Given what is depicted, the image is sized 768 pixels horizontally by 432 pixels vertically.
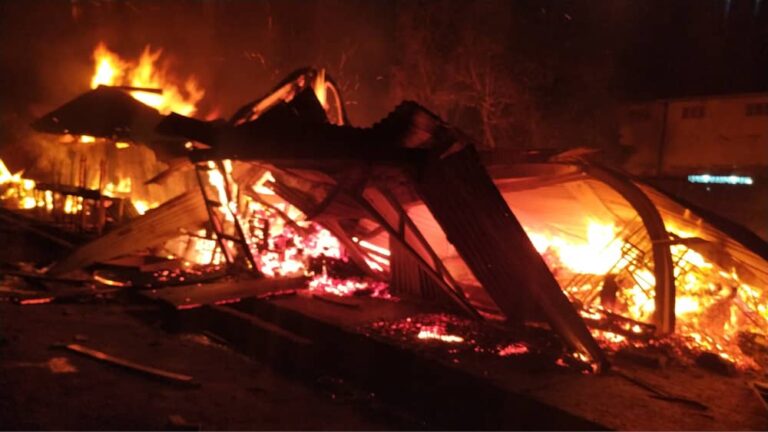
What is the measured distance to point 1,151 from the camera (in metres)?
21.3

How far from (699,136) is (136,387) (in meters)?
25.2

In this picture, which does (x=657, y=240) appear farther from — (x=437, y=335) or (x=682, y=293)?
(x=437, y=335)

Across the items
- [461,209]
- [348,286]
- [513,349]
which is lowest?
[513,349]

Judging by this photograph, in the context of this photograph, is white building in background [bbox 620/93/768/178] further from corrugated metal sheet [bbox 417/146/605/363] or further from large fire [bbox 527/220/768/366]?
corrugated metal sheet [bbox 417/146/605/363]

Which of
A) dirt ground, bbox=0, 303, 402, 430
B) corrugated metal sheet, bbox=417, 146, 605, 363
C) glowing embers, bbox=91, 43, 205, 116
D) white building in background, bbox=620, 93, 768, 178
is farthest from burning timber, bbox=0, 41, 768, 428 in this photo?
white building in background, bbox=620, 93, 768, 178

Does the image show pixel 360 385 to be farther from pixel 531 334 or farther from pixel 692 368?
pixel 692 368

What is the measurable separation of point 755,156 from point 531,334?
2047 cm

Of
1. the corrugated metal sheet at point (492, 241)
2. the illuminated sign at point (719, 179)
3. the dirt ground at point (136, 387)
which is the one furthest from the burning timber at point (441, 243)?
the illuminated sign at point (719, 179)

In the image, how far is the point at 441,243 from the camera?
10797 mm

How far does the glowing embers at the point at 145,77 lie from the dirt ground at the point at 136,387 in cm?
1483

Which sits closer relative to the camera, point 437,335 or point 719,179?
point 437,335

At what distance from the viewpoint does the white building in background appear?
23.5m

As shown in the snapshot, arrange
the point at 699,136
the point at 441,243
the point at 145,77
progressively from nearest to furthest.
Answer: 1. the point at 441,243
2. the point at 145,77
3. the point at 699,136

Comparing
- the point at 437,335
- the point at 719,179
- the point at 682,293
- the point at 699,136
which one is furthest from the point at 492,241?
the point at 699,136
